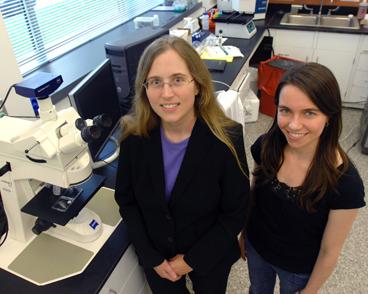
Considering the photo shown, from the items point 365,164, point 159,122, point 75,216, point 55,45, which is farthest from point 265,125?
point 75,216

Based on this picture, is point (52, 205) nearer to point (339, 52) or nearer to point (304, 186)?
point (304, 186)

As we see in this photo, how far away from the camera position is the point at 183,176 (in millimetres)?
1047

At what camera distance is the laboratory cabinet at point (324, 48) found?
123 inches

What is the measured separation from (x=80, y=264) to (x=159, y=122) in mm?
559

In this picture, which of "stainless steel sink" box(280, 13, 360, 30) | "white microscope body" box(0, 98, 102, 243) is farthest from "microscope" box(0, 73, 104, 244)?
"stainless steel sink" box(280, 13, 360, 30)

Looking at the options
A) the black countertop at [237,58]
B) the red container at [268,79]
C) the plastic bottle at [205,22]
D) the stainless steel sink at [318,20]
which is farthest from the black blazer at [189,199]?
the stainless steel sink at [318,20]

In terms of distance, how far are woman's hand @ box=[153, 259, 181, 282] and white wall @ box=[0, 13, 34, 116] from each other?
98 cm

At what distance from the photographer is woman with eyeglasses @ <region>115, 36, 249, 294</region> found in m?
1.01

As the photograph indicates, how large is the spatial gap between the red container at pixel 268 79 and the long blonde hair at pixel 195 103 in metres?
2.04

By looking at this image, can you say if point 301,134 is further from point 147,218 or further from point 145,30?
point 145,30

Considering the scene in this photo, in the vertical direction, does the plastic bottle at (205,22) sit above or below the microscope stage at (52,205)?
above

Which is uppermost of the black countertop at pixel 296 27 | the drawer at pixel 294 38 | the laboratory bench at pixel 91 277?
the black countertop at pixel 296 27

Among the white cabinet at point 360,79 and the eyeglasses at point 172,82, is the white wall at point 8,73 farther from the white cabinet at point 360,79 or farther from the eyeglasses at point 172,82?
the white cabinet at point 360,79

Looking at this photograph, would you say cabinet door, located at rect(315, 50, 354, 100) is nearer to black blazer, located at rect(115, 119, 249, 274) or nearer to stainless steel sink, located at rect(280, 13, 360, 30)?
stainless steel sink, located at rect(280, 13, 360, 30)
